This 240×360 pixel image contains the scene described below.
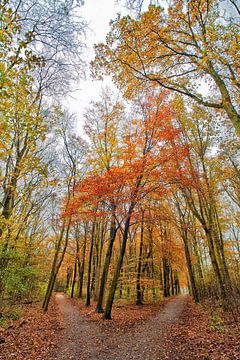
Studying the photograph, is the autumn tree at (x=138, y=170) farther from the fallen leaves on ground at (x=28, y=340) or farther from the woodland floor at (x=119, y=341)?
the fallen leaves on ground at (x=28, y=340)

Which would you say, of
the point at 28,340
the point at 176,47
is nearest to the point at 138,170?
the point at 176,47

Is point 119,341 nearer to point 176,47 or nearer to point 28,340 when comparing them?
point 28,340

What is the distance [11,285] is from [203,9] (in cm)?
1221

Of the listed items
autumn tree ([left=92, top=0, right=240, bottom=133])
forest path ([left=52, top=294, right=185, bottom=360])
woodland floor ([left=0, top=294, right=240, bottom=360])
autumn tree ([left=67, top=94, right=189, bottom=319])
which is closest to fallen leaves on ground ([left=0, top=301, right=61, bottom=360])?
woodland floor ([left=0, top=294, right=240, bottom=360])

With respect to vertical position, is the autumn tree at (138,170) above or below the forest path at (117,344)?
above

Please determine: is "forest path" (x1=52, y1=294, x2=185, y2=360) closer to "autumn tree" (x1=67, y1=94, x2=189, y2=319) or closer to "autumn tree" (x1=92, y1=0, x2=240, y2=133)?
"autumn tree" (x1=67, y1=94, x2=189, y2=319)

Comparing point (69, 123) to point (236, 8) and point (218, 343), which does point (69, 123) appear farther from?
point (218, 343)

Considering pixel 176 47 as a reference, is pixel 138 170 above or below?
below

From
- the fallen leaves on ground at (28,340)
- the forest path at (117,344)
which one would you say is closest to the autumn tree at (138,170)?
the forest path at (117,344)

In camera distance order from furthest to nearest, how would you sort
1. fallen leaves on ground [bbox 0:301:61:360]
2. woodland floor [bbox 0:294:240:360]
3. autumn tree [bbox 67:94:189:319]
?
autumn tree [bbox 67:94:189:319]
fallen leaves on ground [bbox 0:301:61:360]
woodland floor [bbox 0:294:240:360]

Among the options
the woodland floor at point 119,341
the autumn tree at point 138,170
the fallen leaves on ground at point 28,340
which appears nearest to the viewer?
the woodland floor at point 119,341

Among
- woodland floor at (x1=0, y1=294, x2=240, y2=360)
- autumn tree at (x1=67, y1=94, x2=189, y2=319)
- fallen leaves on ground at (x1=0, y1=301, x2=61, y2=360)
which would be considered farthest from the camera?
autumn tree at (x1=67, y1=94, x2=189, y2=319)

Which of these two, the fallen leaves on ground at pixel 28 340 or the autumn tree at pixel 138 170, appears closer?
the fallen leaves on ground at pixel 28 340

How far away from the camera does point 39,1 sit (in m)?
4.54
